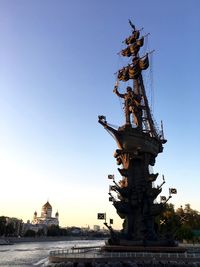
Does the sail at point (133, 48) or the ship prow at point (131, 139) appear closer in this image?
the ship prow at point (131, 139)

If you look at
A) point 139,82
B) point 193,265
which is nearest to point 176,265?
point 193,265

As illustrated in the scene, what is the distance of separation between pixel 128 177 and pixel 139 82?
63.2 feet

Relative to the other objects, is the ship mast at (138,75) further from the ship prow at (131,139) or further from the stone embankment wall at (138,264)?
the stone embankment wall at (138,264)

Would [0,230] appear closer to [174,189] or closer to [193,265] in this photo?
[174,189]

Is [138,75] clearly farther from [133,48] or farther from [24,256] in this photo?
[24,256]

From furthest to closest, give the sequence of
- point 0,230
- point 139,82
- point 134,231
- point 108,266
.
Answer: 1. point 0,230
2. point 139,82
3. point 134,231
4. point 108,266

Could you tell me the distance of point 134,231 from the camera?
4625 centimetres

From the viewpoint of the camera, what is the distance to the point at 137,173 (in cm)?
4962

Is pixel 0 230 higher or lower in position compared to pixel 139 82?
lower

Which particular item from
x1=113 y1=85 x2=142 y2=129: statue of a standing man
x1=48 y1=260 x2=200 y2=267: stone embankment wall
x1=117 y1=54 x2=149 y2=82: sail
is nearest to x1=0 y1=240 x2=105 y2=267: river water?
x1=48 y1=260 x2=200 y2=267: stone embankment wall

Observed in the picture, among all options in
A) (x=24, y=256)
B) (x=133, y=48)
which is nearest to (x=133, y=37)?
(x=133, y=48)

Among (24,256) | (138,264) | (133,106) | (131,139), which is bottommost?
(24,256)

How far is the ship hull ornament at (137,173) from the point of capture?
45.7 meters

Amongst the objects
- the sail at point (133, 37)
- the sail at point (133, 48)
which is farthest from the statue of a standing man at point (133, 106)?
the sail at point (133, 37)
